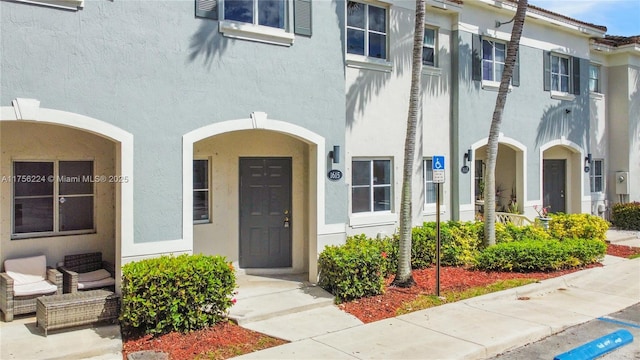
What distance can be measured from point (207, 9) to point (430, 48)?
23.6 ft

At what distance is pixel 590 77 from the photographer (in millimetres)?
19750

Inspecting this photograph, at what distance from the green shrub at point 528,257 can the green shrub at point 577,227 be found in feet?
6.50

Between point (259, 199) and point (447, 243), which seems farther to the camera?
point (447, 243)

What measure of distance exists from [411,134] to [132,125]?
5.19 metres

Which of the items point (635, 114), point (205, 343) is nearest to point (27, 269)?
point (205, 343)

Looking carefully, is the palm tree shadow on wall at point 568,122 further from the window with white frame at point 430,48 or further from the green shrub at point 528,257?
the green shrub at point 528,257

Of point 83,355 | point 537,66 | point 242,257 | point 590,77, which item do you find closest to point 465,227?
point 242,257

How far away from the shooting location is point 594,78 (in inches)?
784

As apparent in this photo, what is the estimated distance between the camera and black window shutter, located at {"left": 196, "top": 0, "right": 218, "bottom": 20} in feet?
29.5

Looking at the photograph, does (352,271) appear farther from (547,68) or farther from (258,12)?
(547,68)

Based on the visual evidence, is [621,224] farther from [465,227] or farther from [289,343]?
[289,343]

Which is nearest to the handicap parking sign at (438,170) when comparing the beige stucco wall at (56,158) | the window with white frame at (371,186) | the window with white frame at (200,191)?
the window with white frame at (371,186)

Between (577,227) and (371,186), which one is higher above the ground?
(371,186)

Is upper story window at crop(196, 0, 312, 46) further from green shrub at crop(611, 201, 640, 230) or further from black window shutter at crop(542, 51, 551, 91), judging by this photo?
green shrub at crop(611, 201, 640, 230)
